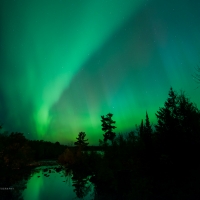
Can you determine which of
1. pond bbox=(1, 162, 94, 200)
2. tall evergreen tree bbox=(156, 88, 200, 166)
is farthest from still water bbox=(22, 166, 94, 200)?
tall evergreen tree bbox=(156, 88, 200, 166)

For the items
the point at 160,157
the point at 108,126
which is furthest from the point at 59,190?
the point at 108,126

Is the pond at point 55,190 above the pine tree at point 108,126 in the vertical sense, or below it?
below

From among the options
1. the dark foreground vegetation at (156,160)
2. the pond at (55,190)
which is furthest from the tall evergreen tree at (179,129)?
the pond at (55,190)

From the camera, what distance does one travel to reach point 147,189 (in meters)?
20.3

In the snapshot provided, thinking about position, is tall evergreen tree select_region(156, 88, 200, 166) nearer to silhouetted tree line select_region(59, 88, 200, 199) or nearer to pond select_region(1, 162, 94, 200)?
silhouetted tree line select_region(59, 88, 200, 199)

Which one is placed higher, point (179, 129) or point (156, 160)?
point (179, 129)

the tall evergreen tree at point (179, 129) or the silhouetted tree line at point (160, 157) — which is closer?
the silhouetted tree line at point (160, 157)

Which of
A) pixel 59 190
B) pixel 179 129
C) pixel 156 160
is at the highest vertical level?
pixel 179 129

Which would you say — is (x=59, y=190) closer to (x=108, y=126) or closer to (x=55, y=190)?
(x=55, y=190)

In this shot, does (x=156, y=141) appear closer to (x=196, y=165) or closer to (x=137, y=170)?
(x=137, y=170)

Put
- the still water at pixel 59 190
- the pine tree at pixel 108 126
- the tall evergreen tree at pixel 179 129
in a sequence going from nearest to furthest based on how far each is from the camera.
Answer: the still water at pixel 59 190 → the tall evergreen tree at pixel 179 129 → the pine tree at pixel 108 126

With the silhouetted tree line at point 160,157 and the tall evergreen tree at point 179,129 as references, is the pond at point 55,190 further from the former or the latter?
the tall evergreen tree at point 179,129

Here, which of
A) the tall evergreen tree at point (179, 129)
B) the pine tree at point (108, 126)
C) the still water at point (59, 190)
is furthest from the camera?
the pine tree at point (108, 126)

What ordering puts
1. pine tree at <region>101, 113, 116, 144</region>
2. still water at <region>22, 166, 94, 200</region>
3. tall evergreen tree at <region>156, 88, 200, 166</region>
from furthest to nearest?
pine tree at <region>101, 113, 116, 144</region> → tall evergreen tree at <region>156, 88, 200, 166</region> → still water at <region>22, 166, 94, 200</region>
